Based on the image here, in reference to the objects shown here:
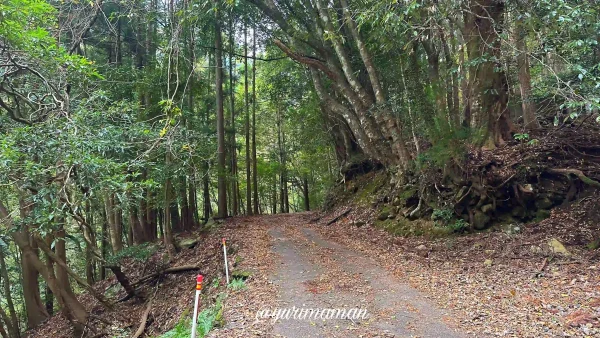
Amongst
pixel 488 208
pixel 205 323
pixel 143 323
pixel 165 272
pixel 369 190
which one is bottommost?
pixel 143 323

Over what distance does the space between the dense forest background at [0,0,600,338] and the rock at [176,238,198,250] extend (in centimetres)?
39

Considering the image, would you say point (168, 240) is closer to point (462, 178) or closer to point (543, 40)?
point (462, 178)

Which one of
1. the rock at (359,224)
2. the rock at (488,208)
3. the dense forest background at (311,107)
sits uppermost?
the dense forest background at (311,107)

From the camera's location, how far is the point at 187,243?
41.2 feet

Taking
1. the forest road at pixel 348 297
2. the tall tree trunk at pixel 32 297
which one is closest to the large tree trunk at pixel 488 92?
the forest road at pixel 348 297

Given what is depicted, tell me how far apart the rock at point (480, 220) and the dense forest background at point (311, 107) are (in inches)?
1.1

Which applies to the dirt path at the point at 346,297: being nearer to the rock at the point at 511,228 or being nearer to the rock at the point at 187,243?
the rock at the point at 511,228

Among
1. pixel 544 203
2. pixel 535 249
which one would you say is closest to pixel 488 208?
pixel 544 203

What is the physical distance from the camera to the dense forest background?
5.59 meters

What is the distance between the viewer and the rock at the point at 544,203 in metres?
8.05

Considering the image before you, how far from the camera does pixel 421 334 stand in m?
4.34

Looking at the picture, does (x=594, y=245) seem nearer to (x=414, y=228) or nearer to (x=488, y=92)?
(x=414, y=228)

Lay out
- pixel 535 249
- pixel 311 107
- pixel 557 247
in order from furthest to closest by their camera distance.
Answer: pixel 311 107 < pixel 535 249 < pixel 557 247

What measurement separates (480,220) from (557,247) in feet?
6.13
